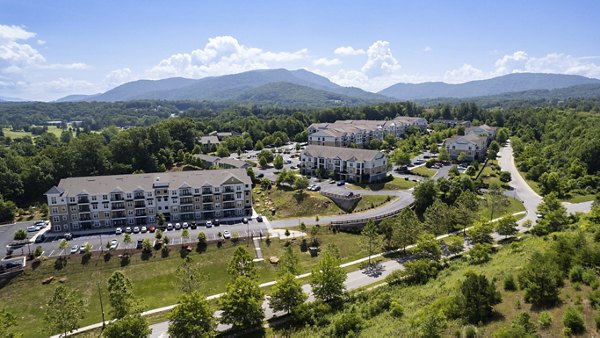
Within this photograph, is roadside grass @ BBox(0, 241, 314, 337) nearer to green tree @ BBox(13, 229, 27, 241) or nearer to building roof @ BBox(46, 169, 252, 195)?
green tree @ BBox(13, 229, 27, 241)

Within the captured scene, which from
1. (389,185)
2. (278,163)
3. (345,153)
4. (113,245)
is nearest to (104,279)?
(113,245)

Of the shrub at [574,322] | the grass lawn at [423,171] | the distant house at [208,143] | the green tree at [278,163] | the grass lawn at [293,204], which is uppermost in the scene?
the distant house at [208,143]

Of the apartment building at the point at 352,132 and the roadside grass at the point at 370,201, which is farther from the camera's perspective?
the apartment building at the point at 352,132

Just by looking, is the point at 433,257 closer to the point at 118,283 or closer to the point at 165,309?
the point at 165,309

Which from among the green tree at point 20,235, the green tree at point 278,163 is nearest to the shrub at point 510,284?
the green tree at point 20,235

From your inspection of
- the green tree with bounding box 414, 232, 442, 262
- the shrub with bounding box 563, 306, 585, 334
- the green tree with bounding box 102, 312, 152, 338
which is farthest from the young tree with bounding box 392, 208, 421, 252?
the green tree with bounding box 102, 312, 152, 338

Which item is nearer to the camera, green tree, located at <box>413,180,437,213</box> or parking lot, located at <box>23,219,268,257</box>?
parking lot, located at <box>23,219,268,257</box>

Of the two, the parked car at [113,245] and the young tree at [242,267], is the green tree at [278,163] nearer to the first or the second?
the parked car at [113,245]
